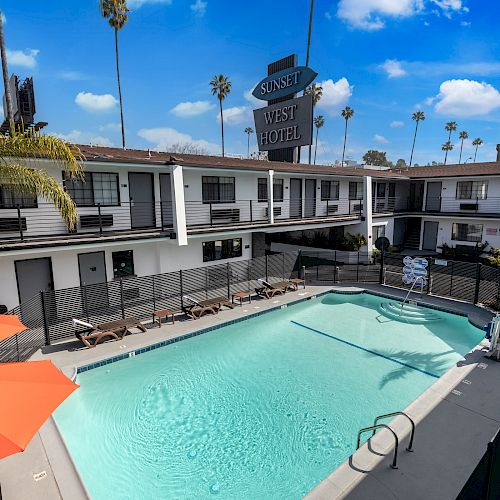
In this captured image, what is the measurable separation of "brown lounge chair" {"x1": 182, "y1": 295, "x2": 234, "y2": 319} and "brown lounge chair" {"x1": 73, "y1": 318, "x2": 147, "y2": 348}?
2288 mm

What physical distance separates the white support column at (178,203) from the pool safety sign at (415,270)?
11.6 metres

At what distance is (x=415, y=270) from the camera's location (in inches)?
691

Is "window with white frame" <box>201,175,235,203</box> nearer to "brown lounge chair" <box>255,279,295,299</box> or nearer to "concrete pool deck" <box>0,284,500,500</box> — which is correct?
"brown lounge chair" <box>255,279,295,299</box>

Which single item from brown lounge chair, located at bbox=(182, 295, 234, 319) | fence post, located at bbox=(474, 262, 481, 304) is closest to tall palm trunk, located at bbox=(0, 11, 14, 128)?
brown lounge chair, located at bbox=(182, 295, 234, 319)

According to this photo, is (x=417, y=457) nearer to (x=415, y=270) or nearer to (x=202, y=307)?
(x=202, y=307)

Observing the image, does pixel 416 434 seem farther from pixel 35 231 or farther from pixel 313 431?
pixel 35 231

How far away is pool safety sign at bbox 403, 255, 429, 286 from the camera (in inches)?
683

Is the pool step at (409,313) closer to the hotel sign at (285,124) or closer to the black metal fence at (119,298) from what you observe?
the black metal fence at (119,298)

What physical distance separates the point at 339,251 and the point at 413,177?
10.9m

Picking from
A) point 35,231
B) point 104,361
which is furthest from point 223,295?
point 35,231

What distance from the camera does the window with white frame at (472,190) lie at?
26.4m

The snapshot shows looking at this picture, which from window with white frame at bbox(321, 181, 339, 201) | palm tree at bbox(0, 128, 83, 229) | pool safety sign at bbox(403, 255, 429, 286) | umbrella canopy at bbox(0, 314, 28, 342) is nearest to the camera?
umbrella canopy at bbox(0, 314, 28, 342)

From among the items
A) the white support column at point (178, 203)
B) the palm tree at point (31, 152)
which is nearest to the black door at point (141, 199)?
the white support column at point (178, 203)

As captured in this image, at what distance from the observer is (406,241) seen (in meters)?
31.7
